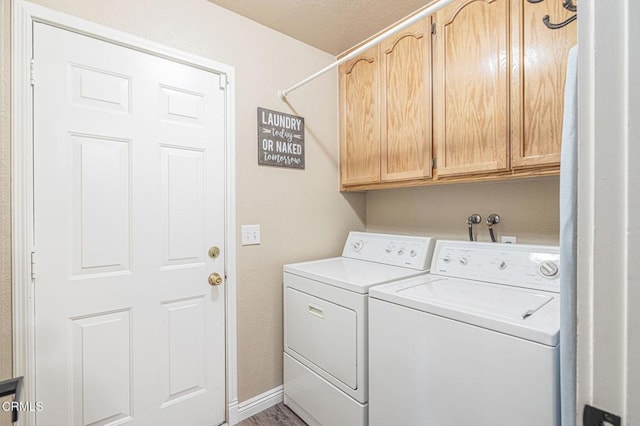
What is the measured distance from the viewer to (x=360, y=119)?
2.14 metres

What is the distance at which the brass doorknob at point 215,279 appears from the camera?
1.73 m

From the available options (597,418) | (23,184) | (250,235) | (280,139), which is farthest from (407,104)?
(23,184)

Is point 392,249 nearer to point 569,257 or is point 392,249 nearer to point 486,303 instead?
point 486,303

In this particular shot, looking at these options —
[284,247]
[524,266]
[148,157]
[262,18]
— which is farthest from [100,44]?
[524,266]

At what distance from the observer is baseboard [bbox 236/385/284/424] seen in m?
1.84

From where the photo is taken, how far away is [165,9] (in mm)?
1598

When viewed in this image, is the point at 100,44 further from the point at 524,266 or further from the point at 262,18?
the point at 524,266

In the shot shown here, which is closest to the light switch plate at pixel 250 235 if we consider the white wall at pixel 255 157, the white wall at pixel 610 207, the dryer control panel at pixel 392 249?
the white wall at pixel 255 157

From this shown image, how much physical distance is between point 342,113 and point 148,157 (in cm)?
138

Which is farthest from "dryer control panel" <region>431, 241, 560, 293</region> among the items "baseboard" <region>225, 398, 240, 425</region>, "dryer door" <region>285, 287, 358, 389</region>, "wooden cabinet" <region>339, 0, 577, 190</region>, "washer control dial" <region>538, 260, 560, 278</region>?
"baseboard" <region>225, 398, 240, 425</region>

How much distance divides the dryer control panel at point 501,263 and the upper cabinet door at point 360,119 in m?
0.68

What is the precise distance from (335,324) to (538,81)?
148 centimetres

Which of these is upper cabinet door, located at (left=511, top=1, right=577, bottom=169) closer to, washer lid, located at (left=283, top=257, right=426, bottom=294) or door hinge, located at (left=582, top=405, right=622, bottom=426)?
washer lid, located at (left=283, top=257, right=426, bottom=294)

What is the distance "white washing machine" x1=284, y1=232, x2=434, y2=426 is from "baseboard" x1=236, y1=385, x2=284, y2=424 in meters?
0.07
